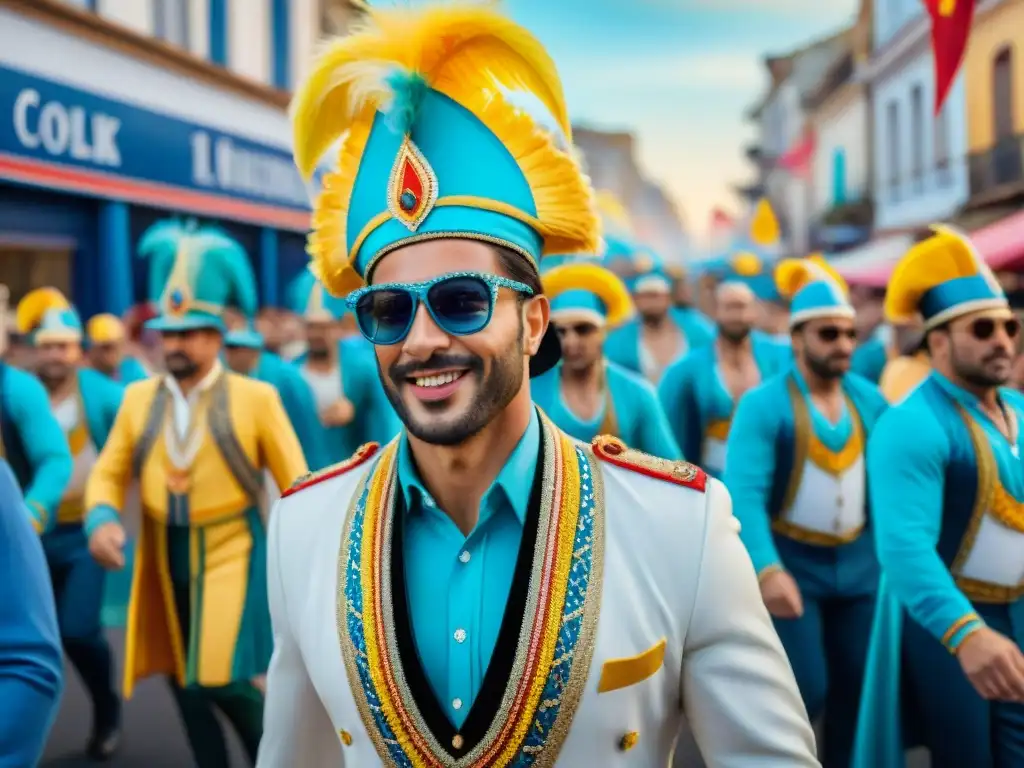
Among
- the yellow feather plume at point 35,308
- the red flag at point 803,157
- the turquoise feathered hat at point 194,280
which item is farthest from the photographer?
the red flag at point 803,157

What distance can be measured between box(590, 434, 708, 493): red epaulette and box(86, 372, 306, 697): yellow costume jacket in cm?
287

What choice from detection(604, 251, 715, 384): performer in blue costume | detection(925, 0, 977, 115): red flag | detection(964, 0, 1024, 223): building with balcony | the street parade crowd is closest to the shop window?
the street parade crowd

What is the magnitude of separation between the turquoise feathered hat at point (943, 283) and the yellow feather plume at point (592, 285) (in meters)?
2.37

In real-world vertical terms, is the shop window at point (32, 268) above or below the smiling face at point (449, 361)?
above

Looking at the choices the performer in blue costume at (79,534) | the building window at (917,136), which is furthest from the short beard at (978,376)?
the building window at (917,136)

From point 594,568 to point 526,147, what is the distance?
79 centimetres

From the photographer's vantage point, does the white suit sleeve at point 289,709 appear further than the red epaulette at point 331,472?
No

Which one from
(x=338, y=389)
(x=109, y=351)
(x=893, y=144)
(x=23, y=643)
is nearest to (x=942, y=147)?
(x=893, y=144)

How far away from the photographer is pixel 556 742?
6.66 feet

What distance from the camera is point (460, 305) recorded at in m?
2.11

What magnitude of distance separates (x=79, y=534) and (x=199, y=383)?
1633 millimetres

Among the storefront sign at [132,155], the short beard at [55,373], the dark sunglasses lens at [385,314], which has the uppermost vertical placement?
the storefront sign at [132,155]

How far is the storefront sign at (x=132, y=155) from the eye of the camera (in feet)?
42.1

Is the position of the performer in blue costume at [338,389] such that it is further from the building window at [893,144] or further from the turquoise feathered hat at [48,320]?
the building window at [893,144]
